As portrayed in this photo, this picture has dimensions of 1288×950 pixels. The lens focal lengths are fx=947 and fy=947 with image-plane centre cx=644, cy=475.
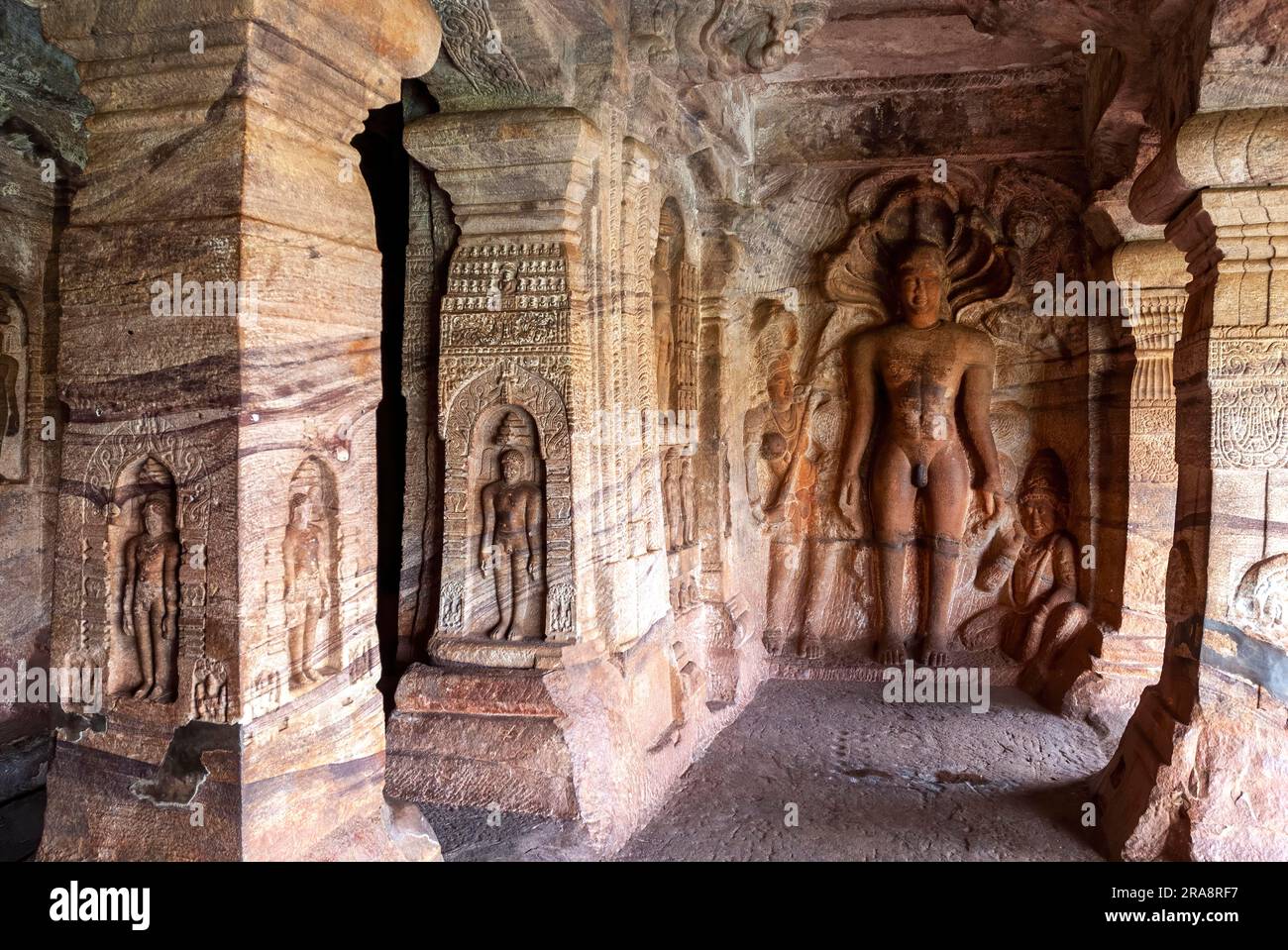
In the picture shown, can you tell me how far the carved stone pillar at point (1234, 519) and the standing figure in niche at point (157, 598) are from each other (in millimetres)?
3695

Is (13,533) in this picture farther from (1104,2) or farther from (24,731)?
(1104,2)

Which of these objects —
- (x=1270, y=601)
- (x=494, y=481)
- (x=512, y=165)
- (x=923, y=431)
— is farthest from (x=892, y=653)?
(x=512, y=165)

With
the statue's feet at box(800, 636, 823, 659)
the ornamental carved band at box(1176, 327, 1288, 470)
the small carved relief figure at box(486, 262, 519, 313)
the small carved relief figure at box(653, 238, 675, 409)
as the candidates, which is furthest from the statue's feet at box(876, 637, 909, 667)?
the small carved relief figure at box(486, 262, 519, 313)

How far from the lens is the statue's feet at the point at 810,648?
702cm

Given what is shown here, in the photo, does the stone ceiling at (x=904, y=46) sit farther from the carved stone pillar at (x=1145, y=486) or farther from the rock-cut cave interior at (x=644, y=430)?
the carved stone pillar at (x=1145, y=486)

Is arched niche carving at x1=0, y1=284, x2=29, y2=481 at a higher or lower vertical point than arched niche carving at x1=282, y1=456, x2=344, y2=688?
higher

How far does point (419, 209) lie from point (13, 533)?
2499 millimetres

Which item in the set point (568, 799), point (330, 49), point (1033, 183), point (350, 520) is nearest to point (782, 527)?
point (1033, 183)

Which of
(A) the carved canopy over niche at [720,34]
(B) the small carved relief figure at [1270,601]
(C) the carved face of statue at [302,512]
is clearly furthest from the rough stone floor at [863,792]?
(A) the carved canopy over niche at [720,34]

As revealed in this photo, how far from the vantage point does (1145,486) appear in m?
6.05

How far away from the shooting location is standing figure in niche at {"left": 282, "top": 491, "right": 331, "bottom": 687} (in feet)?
8.47

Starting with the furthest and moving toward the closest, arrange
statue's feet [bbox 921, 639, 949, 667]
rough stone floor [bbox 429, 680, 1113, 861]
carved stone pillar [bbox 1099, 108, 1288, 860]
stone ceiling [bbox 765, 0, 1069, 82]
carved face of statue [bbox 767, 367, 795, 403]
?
1. carved face of statue [bbox 767, 367, 795, 403]
2. statue's feet [bbox 921, 639, 949, 667]
3. stone ceiling [bbox 765, 0, 1069, 82]
4. rough stone floor [bbox 429, 680, 1113, 861]
5. carved stone pillar [bbox 1099, 108, 1288, 860]

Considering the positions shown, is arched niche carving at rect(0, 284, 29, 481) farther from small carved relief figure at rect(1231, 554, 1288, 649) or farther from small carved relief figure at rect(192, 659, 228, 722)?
small carved relief figure at rect(1231, 554, 1288, 649)

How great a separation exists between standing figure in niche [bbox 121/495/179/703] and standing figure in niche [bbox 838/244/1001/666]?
5261 mm
